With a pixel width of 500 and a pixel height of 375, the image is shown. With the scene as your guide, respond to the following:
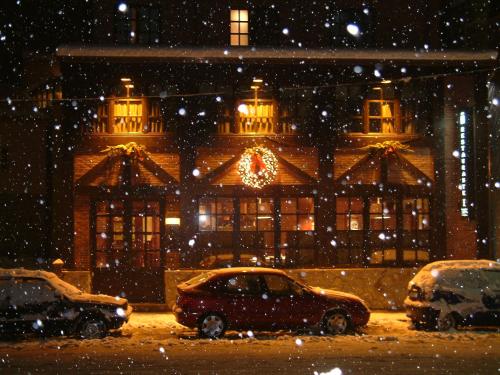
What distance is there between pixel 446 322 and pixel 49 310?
921 centimetres

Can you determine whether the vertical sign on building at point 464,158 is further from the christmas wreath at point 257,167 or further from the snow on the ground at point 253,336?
the christmas wreath at point 257,167

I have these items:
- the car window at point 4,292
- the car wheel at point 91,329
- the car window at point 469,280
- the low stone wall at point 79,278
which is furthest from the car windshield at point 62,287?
the car window at point 469,280

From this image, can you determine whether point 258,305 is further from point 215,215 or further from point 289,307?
point 215,215

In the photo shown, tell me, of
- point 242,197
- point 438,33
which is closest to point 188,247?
point 242,197

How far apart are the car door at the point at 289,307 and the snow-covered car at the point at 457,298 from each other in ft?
8.94

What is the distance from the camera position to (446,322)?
1759cm

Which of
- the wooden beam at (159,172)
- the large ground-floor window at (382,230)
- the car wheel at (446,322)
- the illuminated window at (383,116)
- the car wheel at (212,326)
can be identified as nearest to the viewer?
the car wheel at (212,326)

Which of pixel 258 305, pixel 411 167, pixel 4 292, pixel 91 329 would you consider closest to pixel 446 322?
pixel 258 305

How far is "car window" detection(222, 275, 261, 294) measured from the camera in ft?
57.0

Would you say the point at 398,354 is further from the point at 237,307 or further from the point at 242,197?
the point at 242,197

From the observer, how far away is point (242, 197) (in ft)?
73.8

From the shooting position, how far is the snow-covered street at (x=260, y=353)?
12875 millimetres

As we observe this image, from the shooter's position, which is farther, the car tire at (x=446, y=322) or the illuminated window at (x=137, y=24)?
the illuminated window at (x=137, y=24)

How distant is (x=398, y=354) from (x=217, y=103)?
10.5 meters
